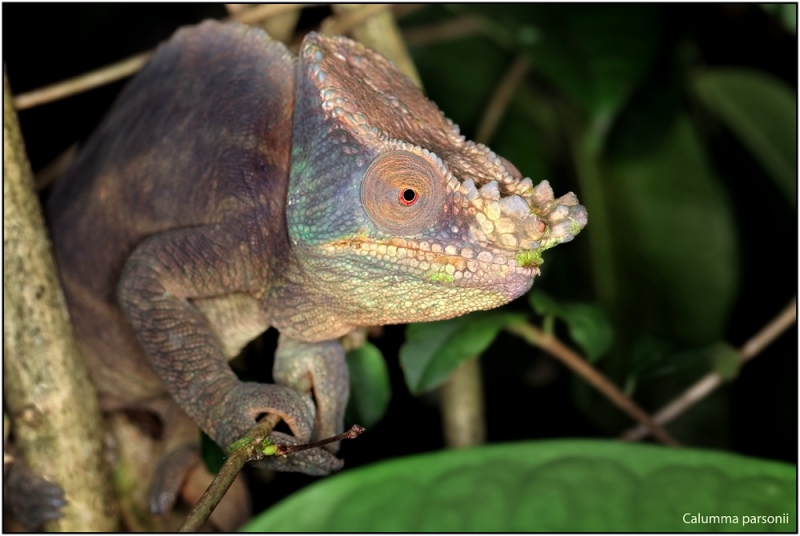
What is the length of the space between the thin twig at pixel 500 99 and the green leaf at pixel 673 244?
0.35 m

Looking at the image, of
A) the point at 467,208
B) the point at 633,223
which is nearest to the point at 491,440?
the point at 633,223

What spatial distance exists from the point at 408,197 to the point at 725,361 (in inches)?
30.5

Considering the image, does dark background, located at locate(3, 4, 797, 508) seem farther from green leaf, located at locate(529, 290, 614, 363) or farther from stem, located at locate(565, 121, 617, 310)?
green leaf, located at locate(529, 290, 614, 363)

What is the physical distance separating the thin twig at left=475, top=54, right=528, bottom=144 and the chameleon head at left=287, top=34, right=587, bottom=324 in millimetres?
878

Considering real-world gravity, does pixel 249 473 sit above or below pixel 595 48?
below

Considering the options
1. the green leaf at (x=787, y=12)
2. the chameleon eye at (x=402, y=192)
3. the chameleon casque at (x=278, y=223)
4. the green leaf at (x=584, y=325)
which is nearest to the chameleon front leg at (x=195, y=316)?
the chameleon casque at (x=278, y=223)

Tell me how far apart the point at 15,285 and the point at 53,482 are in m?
0.33

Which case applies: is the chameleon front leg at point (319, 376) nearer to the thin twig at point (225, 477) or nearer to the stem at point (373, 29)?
the thin twig at point (225, 477)

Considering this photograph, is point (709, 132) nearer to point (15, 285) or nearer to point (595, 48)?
point (595, 48)

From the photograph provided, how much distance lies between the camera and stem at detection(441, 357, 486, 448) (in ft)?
5.63

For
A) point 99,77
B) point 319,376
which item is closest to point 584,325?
point 319,376

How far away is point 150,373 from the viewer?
1566 millimetres

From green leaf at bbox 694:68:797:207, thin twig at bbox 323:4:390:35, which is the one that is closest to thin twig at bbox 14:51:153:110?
thin twig at bbox 323:4:390:35

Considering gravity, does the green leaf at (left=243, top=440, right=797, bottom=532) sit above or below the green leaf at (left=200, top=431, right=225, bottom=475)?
below
